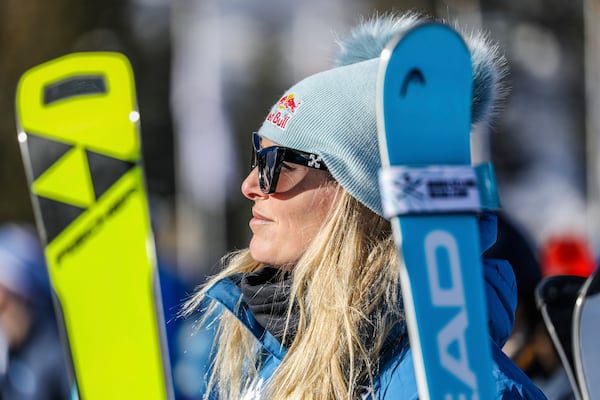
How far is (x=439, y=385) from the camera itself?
1.64 metres

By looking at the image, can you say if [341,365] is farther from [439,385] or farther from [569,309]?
[569,309]

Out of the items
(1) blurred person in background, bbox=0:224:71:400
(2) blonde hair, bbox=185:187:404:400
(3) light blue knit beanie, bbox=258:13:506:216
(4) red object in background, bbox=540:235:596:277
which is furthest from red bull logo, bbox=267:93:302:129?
(4) red object in background, bbox=540:235:596:277

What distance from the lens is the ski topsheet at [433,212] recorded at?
1.64 meters

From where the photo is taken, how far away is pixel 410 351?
6.05ft

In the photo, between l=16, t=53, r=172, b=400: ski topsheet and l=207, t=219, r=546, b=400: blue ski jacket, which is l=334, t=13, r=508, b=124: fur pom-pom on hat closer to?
l=207, t=219, r=546, b=400: blue ski jacket

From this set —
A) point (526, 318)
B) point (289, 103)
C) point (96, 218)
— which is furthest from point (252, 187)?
point (526, 318)

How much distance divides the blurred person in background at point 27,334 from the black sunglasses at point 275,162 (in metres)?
2.74

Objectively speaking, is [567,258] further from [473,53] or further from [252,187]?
[252,187]

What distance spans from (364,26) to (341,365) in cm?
90

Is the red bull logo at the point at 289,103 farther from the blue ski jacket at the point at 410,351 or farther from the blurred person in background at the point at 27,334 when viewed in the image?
the blurred person in background at the point at 27,334

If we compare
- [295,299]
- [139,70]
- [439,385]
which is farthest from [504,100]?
[139,70]

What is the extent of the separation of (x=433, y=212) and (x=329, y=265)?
373 millimetres

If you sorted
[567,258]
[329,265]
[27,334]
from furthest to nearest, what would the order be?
[567,258]
[27,334]
[329,265]

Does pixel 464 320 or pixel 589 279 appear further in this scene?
pixel 589 279
